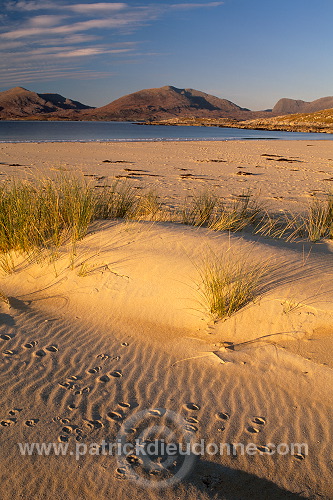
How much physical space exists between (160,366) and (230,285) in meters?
1.06

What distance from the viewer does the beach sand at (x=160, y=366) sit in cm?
205

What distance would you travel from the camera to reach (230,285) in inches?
142

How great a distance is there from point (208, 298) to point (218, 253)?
76cm

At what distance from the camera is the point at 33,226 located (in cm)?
475

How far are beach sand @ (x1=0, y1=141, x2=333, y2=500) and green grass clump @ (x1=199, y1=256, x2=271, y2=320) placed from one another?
0.28ft

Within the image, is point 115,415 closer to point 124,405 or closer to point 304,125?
point 124,405

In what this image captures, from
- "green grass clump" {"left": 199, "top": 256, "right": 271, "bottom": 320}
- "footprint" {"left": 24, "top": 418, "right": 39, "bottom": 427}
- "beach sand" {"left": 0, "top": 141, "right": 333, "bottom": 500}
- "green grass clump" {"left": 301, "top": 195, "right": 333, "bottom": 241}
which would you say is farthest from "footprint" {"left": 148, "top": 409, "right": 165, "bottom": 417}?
"green grass clump" {"left": 301, "top": 195, "right": 333, "bottom": 241}

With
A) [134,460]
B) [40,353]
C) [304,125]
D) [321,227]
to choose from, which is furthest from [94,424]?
[304,125]

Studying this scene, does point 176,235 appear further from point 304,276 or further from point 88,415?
point 88,415

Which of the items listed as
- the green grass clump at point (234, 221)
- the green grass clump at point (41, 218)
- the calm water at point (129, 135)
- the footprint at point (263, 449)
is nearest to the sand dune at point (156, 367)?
the footprint at point (263, 449)

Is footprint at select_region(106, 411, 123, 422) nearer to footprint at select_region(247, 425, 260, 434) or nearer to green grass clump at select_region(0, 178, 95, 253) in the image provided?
footprint at select_region(247, 425, 260, 434)

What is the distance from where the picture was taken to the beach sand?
2.05m

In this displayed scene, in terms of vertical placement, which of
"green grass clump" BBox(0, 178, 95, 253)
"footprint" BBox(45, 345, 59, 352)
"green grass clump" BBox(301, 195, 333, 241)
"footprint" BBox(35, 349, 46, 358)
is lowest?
"footprint" BBox(45, 345, 59, 352)

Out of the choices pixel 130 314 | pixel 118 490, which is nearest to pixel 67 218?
pixel 130 314
